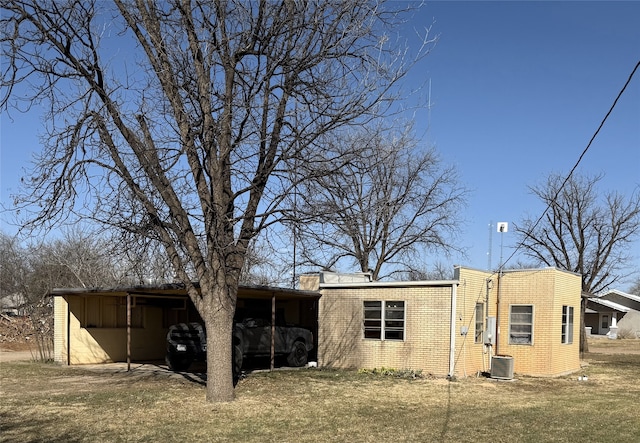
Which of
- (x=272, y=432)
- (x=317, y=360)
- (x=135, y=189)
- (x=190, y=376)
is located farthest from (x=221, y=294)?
(x=317, y=360)

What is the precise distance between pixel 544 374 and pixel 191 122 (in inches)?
493

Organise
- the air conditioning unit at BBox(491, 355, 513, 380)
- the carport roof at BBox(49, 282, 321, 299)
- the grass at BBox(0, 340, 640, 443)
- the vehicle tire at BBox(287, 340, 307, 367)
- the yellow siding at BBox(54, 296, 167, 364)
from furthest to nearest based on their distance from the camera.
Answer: the yellow siding at BBox(54, 296, 167, 364), the vehicle tire at BBox(287, 340, 307, 367), the air conditioning unit at BBox(491, 355, 513, 380), the carport roof at BBox(49, 282, 321, 299), the grass at BBox(0, 340, 640, 443)

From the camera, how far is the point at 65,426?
8828mm

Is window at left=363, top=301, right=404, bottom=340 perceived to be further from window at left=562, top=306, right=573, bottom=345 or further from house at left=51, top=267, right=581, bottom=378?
window at left=562, top=306, right=573, bottom=345

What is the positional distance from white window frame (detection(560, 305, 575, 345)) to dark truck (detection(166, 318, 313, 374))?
26.2 feet

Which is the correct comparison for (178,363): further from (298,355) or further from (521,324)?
(521,324)

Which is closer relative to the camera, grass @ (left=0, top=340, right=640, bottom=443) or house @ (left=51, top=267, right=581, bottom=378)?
grass @ (left=0, top=340, right=640, bottom=443)

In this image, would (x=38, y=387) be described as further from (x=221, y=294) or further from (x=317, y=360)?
(x=317, y=360)

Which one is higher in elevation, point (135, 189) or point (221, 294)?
point (135, 189)

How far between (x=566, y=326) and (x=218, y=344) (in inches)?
473

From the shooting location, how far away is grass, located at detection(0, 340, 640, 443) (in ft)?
27.9

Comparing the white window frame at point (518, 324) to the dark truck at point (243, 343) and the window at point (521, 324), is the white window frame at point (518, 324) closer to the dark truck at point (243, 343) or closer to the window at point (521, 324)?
the window at point (521, 324)

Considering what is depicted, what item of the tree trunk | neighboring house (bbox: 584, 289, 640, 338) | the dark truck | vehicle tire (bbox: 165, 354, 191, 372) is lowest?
the tree trunk

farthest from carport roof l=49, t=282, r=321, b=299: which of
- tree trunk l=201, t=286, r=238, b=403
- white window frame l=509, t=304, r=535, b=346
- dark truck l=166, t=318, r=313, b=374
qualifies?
white window frame l=509, t=304, r=535, b=346
